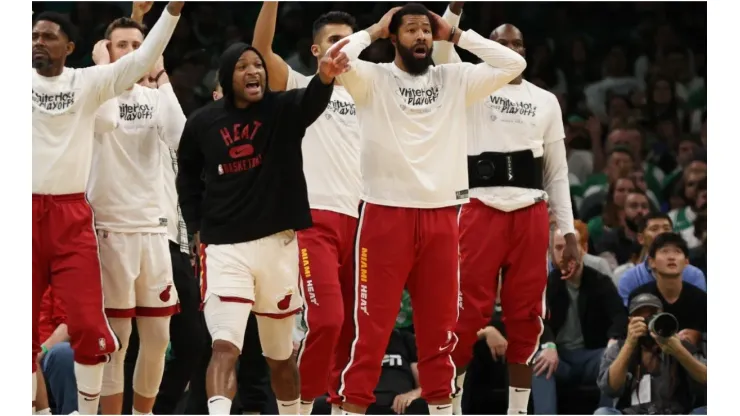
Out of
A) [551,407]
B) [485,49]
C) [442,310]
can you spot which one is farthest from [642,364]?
[485,49]

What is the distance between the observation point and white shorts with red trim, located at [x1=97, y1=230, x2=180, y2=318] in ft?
23.9

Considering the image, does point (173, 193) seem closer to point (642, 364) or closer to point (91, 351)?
point (91, 351)

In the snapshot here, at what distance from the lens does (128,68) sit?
6949mm

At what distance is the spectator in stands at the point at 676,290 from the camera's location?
880 centimetres

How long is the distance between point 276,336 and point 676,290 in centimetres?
332

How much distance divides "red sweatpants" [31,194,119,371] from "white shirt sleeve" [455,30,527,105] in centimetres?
225

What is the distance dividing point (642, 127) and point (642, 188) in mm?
1778

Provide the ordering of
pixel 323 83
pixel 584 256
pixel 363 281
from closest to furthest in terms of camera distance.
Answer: pixel 323 83
pixel 363 281
pixel 584 256

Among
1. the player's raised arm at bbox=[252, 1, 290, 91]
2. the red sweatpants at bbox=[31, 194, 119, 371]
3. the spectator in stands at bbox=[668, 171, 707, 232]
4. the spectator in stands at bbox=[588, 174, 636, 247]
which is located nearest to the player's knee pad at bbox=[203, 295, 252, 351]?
the red sweatpants at bbox=[31, 194, 119, 371]

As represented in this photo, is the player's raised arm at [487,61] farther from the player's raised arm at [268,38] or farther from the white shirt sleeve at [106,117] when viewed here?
the white shirt sleeve at [106,117]

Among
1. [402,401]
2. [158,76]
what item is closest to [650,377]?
[402,401]

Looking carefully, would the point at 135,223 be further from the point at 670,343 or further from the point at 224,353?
the point at 670,343

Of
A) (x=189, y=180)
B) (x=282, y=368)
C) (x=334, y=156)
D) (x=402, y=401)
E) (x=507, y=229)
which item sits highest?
(x=334, y=156)

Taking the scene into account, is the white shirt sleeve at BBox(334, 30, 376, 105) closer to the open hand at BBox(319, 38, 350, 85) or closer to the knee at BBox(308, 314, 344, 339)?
the open hand at BBox(319, 38, 350, 85)
